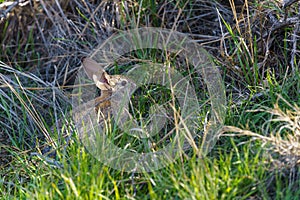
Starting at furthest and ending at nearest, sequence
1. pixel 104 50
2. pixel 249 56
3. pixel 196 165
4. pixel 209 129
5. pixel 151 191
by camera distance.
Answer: pixel 104 50, pixel 249 56, pixel 209 129, pixel 196 165, pixel 151 191

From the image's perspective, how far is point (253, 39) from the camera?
332cm

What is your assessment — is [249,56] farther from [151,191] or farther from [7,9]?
[7,9]

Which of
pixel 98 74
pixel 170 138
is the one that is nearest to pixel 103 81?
pixel 98 74

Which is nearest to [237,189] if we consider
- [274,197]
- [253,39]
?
[274,197]

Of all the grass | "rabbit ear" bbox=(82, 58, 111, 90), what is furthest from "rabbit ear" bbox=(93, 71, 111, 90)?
the grass

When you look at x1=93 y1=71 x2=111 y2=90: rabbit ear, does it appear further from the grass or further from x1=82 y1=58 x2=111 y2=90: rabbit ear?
the grass

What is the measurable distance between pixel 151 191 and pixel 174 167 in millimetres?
254

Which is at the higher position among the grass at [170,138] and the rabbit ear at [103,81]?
the rabbit ear at [103,81]

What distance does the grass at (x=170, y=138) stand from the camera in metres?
2.24

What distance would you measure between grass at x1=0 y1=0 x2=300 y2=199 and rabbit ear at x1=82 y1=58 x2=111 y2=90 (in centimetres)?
21

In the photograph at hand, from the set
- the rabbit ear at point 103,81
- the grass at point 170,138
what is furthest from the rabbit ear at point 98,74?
the grass at point 170,138

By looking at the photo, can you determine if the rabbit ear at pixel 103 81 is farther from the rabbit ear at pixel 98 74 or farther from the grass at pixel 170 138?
the grass at pixel 170 138

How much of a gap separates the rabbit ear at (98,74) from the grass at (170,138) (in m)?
0.21

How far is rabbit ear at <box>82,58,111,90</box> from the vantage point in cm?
298
